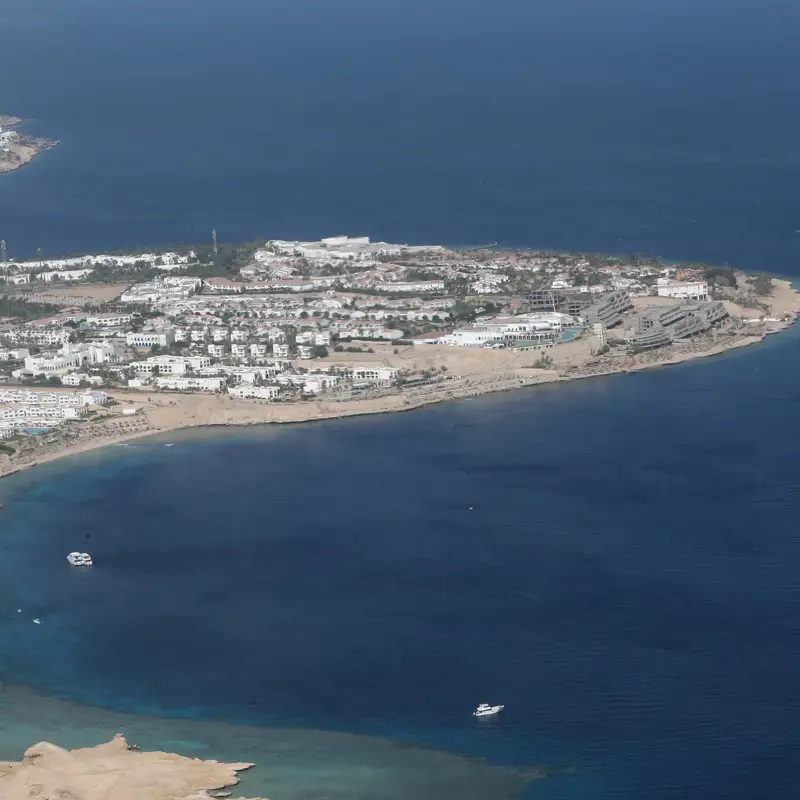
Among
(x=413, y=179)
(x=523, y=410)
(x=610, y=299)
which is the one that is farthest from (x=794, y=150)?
(x=523, y=410)

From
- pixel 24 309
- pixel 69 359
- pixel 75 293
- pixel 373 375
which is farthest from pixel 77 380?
pixel 75 293

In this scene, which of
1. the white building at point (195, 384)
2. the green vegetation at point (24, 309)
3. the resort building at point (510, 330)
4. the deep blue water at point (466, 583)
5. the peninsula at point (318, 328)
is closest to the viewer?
the deep blue water at point (466, 583)

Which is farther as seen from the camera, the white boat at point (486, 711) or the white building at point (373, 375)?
A: the white building at point (373, 375)

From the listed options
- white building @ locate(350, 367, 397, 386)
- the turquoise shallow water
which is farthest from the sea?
white building @ locate(350, 367, 397, 386)

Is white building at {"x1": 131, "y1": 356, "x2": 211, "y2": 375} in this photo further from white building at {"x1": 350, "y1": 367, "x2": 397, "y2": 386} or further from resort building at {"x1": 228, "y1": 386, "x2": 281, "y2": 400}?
white building at {"x1": 350, "y1": 367, "x2": 397, "y2": 386}

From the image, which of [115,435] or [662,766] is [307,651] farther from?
[115,435]

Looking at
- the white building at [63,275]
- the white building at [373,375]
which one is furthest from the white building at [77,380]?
the white building at [63,275]

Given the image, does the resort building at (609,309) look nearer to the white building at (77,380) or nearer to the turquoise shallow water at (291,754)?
the white building at (77,380)
